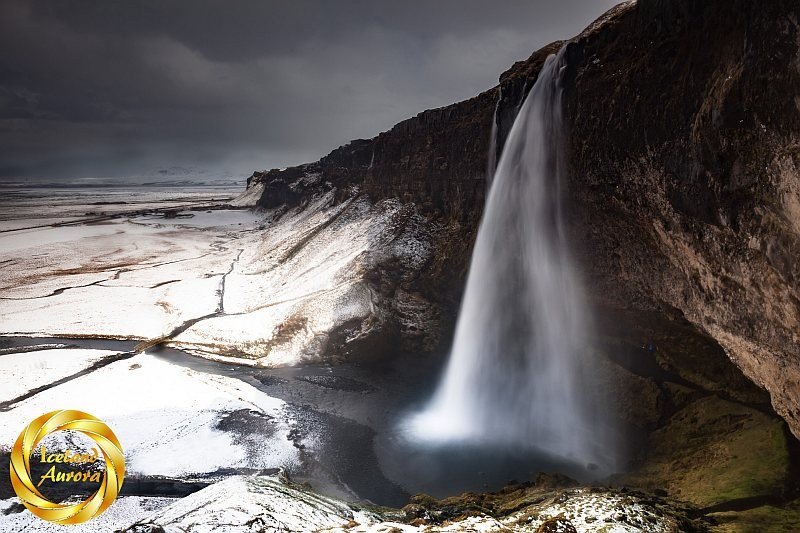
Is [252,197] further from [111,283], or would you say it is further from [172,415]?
[172,415]

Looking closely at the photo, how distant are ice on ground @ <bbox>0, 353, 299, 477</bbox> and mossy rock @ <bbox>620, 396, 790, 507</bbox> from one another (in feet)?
43.0

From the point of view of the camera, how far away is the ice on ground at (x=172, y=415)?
15992 millimetres

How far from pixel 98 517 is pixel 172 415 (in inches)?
261

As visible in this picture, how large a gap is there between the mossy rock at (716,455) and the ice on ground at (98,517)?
15.3 metres

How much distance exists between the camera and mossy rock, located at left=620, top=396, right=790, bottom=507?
37.7 ft

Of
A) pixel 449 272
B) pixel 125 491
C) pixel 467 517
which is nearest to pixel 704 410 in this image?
pixel 467 517

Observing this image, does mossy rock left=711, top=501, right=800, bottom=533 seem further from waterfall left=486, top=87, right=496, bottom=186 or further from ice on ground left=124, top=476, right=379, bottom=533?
waterfall left=486, top=87, right=496, bottom=186

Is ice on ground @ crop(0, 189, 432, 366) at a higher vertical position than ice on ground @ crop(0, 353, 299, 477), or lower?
higher

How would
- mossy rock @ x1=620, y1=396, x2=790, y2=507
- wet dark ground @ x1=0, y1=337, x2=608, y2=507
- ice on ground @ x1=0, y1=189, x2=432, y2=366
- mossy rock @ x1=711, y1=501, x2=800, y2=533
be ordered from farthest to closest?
ice on ground @ x1=0, y1=189, x2=432, y2=366, wet dark ground @ x1=0, y1=337, x2=608, y2=507, mossy rock @ x1=620, y1=396, x2=790, y2=507, mossy rock @ x1=711, y1=501, x2=800, y2=533

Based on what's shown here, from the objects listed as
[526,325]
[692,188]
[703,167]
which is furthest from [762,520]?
[526,325]

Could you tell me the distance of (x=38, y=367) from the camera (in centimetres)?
2322

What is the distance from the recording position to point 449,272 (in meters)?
30.2

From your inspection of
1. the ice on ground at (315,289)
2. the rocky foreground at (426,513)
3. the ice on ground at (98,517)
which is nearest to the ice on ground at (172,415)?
the ice on ground at (98,517)

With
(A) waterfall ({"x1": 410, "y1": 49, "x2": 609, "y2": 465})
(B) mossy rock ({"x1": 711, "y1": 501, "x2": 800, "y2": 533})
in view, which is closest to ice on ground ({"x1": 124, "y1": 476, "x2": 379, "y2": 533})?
(A) waterfall ({"x1": 410, "y1": 49, "x2": 609, "y2": 465})
